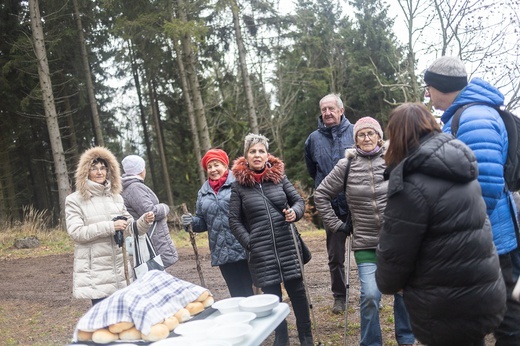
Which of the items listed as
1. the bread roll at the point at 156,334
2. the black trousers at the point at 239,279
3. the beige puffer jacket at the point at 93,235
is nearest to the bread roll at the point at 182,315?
the bread roll at the point at 156,334

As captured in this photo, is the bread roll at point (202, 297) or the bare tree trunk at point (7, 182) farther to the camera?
the bare tree trunk at point (7, 182)

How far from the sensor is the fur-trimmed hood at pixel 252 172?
4.09m

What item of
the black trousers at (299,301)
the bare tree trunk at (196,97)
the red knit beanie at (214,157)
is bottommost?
the black trousers at (299,301)

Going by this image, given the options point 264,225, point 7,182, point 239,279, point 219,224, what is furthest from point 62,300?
point 7,182

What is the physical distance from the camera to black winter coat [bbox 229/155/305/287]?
13.1 ft

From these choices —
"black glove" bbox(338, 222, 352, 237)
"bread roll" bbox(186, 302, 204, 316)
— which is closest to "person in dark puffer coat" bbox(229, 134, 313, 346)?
"black glove" bbox(338, 222, 352, 237)

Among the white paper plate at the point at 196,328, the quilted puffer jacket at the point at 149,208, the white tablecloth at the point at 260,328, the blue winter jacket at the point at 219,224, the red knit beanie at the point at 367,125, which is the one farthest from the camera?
the quilted puffer jacket at the point at 149,208

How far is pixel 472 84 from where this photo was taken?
2.99 metres

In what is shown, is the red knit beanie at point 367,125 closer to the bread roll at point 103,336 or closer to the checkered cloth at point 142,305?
the checkered cloth at point 142,305

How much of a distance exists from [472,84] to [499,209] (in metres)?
0.78

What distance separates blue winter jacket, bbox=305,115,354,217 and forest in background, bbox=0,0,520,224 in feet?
15.9

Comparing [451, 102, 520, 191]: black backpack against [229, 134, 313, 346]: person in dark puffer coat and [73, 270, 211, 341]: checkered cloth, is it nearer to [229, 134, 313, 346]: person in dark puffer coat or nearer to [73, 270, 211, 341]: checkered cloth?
[229, 134, 313, 346]: person in dark puffer coat

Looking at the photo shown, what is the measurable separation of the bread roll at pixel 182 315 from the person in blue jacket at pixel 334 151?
221cm

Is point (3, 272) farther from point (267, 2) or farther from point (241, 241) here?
point (267, 2)
